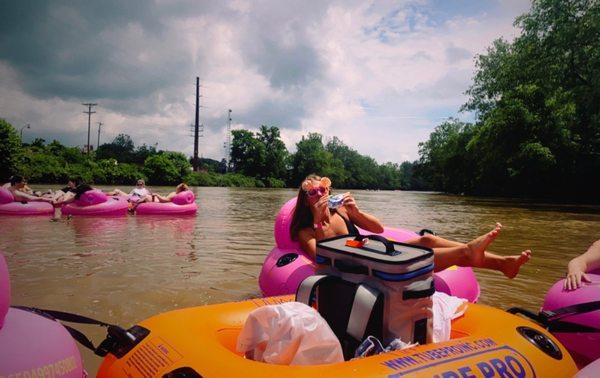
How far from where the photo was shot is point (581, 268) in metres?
2.82

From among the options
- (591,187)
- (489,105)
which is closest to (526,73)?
(591,187)

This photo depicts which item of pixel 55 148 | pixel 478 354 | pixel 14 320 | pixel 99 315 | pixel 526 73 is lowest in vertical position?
pixel 99 315

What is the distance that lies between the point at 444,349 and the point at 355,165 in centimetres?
9138

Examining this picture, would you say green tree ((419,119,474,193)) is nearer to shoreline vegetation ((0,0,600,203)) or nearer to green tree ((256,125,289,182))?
shoreline vegetation ((0,0,600,203))

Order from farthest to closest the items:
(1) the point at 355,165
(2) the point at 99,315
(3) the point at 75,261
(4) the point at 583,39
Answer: (1) the point at 355,165, (4) the point at 583,39, (3) the point at 75,261, (2) the point at 99,315

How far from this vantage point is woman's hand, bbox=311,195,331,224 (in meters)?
3.35

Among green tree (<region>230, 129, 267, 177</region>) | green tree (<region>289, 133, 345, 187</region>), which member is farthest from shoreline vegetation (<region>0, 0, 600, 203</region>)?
green tree (<region>289, 133, 345, 187</region>)

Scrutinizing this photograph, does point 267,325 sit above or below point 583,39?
below

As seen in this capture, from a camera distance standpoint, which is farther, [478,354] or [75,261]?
[75,261]

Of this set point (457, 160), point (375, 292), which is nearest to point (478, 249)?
point (375, 292)

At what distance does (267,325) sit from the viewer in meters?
1.74

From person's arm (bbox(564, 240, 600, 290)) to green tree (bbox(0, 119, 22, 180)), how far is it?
30.3 m

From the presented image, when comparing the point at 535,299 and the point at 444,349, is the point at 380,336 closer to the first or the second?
the point at 444,349

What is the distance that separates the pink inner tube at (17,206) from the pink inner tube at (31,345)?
10238 millimetres
